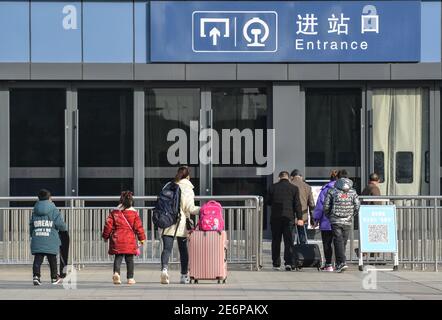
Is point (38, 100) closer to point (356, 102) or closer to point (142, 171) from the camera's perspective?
point (142, 171)

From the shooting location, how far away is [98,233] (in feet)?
55.2

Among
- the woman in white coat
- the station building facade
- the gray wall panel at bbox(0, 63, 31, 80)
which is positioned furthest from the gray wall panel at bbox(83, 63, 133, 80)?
the woman in white coat

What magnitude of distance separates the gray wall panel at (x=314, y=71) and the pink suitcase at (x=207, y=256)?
27.0 feet

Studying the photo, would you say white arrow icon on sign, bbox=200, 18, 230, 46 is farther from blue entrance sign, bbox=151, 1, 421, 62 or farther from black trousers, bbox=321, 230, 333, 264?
black trousers, bbox=321, 230, 333, 264

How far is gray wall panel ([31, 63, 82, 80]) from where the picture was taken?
2178 cm

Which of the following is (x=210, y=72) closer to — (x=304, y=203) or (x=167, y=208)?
(x=304, y=203)

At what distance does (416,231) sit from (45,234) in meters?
6.56

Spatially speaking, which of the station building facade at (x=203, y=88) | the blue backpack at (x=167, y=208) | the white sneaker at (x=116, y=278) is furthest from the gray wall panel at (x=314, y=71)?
the white sneaker at (x=116, y=278)

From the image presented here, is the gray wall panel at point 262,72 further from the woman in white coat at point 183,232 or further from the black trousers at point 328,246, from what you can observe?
the woman in white coat at point 183,232

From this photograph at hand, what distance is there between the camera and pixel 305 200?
18.2m

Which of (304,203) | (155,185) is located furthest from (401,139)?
(155,185)

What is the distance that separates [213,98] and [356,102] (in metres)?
3.41

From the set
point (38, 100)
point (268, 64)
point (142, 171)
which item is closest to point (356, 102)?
point (268, 64)

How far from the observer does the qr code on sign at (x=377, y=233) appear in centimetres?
1606
